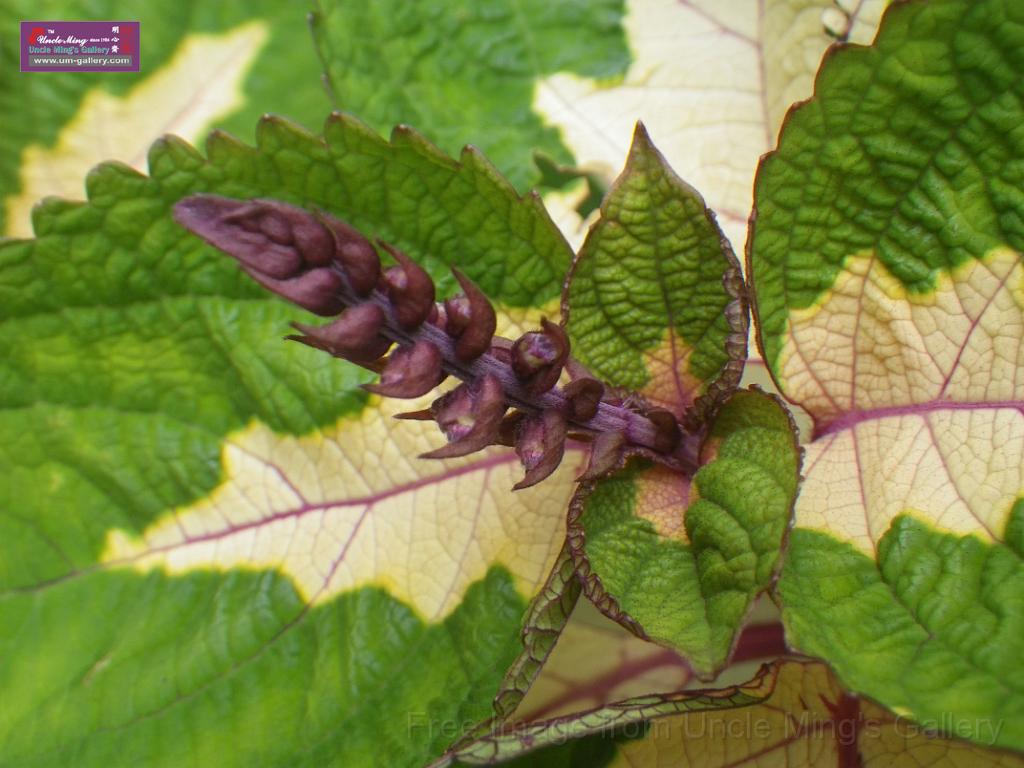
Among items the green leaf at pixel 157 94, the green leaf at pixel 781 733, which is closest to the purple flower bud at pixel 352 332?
the green leaf at pixel 781 733

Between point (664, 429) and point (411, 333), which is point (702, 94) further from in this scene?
point (411, 333)

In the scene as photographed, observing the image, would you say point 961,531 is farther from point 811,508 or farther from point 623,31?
point 623,31

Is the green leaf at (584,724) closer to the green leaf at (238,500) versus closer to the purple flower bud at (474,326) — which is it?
the green leaf at (238,500)

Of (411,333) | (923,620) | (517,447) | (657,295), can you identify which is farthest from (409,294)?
(923,620)

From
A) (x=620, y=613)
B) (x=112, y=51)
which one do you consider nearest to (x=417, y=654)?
(x=620, y=613)

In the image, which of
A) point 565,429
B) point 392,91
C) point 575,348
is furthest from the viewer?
point 392,91

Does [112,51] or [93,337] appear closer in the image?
[93,337]

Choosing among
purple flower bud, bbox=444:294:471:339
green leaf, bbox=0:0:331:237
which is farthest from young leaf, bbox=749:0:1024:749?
green leaf, bbox=0:0:331:237

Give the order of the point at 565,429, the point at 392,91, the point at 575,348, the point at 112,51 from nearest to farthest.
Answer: the point at 565,429 < the point at 575,348 < the point at 392,91 < the point at 112,51

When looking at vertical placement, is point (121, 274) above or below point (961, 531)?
above
